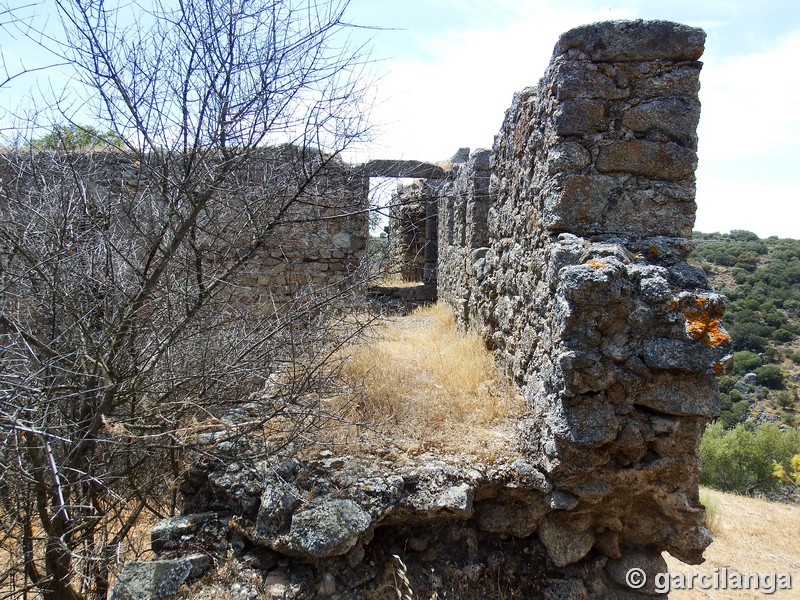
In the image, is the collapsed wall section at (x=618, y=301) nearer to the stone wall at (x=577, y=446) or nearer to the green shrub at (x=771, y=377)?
the stone wall at (x=577, y=446)

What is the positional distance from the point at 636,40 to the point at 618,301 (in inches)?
62.8

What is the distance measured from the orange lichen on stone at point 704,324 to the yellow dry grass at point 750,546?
3.04 metres

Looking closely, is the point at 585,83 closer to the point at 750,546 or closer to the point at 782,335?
the point at 750,546

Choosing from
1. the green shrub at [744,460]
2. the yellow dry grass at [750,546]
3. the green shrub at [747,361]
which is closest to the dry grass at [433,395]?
the yellow dry grass at [750,546]

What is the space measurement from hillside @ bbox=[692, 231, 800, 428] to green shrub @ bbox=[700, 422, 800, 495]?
14.7ft

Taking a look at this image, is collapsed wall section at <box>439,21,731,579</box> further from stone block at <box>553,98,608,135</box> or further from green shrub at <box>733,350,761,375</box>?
green shrub at <box>733,350,761,375</box>

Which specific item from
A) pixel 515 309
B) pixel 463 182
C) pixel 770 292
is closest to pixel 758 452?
pixel 463 182

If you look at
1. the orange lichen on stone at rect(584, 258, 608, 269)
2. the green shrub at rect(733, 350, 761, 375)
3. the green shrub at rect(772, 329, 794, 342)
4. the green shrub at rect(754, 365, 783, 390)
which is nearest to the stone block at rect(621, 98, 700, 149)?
the orange lichen on stone at rect(584, 258, 608, 269)

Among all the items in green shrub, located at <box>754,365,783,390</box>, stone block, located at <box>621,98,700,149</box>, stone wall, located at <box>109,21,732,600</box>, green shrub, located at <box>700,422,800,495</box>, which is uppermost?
stone block, located at <box>621,98,700,149</box>

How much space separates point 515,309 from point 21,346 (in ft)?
10.4

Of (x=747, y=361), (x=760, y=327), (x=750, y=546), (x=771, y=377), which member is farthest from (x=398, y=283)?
(x=760, y=327)

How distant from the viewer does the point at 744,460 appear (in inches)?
501

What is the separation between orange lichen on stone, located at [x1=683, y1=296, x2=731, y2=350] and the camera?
3027 mm

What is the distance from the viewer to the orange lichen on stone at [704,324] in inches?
119
